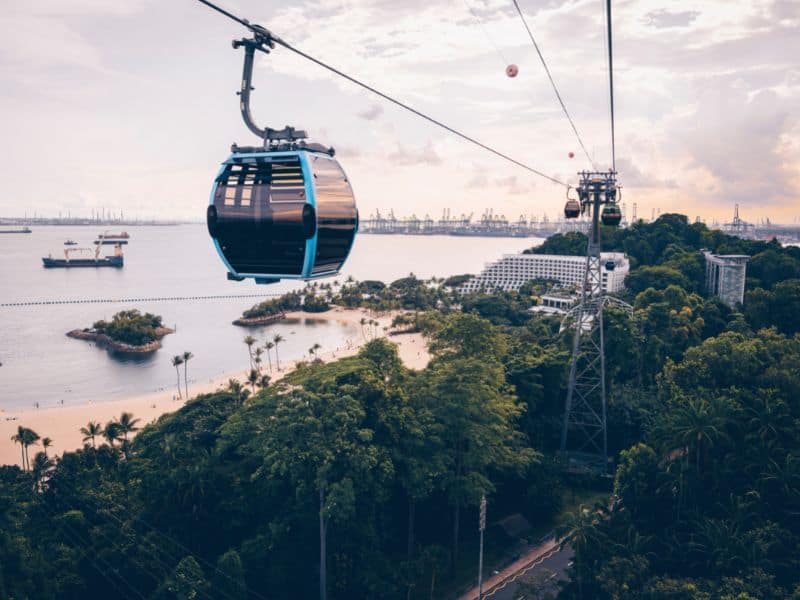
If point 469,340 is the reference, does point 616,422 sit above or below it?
below

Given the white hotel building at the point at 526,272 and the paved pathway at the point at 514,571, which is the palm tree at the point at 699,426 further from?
the white hotel building at the point at 526,272

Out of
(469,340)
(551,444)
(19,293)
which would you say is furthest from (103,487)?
(19,293)

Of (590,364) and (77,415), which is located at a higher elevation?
(590,364)

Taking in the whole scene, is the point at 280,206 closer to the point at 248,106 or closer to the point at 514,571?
the point at 248,106

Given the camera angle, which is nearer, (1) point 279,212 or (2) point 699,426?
(1) point 279,212

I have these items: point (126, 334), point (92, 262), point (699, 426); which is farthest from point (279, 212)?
point (92, 262)

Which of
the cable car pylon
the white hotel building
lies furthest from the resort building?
the white hotel building

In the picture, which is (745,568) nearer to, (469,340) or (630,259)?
(469,340)
